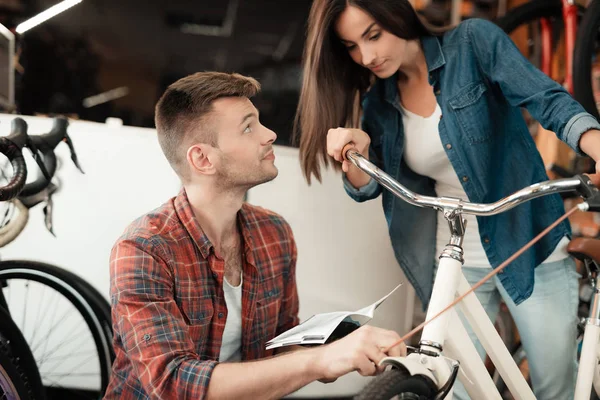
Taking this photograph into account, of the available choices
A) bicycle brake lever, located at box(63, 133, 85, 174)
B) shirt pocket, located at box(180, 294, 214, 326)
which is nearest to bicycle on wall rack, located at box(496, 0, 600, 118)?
shirt pocket, located at box(180, 294, 214, 326)

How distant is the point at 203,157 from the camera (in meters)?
1.30

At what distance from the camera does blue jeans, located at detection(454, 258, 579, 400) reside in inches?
54.6

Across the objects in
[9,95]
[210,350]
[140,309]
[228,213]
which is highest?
[9,95]

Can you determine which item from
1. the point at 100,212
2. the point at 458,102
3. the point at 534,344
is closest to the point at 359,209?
the point at 458,102

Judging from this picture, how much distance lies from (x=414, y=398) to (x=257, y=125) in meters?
0.66

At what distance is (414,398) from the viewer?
3.17 feet

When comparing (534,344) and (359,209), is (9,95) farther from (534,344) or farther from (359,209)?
(534,344)

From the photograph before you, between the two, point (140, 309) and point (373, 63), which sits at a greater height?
point (373, 63)

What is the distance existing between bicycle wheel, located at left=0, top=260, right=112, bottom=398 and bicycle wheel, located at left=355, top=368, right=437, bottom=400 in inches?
31.2

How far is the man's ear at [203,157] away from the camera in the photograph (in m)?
1.29

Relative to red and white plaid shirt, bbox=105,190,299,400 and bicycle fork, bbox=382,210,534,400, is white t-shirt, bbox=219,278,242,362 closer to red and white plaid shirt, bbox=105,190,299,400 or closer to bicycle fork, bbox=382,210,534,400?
red and white plaid shirt, bbox=105,190,299,400

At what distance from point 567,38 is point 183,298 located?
63.8 inches

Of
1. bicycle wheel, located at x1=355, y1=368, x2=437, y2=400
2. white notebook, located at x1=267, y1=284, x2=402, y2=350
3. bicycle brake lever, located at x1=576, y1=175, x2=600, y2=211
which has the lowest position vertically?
bicycle wheel, located at x1=355, y1=368, x2=437, y2=400

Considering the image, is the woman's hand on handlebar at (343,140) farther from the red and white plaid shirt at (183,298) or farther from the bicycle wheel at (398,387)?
the bicycle wheel at (398,387)
